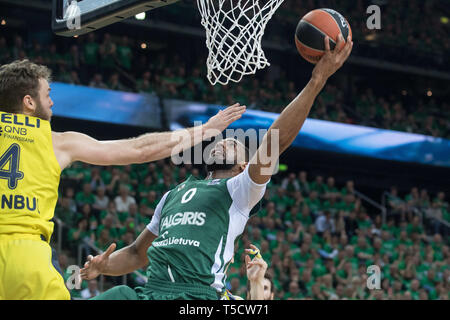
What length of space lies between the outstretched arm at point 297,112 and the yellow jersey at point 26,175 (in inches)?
43.6

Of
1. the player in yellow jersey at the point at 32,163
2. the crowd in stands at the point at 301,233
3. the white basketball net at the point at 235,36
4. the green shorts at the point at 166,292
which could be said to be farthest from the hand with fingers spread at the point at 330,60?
the crowd in stands at the point at 301,233

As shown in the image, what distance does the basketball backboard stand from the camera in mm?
4840

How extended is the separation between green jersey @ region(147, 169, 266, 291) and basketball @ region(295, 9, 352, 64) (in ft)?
2.57

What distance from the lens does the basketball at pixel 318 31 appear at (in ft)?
12.3

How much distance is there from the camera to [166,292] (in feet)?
11.9

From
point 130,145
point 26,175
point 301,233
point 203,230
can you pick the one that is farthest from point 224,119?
point 301,233

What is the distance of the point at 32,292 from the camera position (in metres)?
3.31

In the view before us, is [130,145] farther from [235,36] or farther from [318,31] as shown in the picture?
[235,36]

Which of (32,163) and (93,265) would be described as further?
(93,265)

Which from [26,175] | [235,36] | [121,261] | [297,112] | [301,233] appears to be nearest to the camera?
[26,175]

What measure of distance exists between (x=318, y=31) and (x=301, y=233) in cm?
952
